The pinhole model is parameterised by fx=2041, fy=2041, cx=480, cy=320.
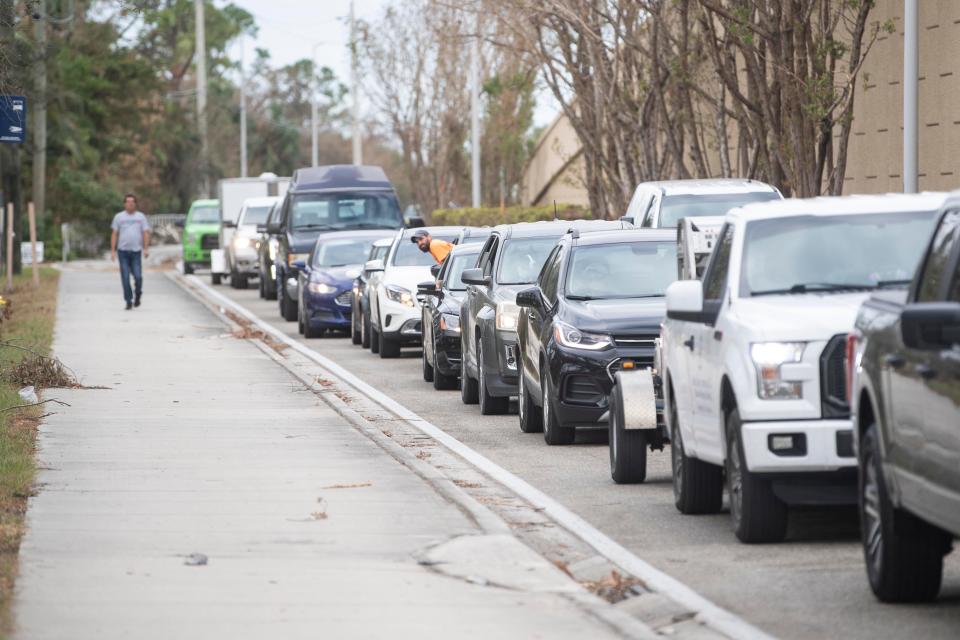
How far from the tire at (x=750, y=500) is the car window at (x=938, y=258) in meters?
1.89

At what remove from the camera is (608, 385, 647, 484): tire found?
12.9 metres

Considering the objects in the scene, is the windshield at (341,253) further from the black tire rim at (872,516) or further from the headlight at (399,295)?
the black tire rim at (872,516)

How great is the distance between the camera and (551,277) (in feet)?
53.0

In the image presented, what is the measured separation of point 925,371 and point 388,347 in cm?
1807

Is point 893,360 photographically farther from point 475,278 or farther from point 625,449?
point 475,278

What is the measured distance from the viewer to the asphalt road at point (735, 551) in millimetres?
8422

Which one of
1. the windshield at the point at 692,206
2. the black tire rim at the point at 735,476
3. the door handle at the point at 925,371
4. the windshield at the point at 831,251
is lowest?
the black tire rim at the point at 735,476

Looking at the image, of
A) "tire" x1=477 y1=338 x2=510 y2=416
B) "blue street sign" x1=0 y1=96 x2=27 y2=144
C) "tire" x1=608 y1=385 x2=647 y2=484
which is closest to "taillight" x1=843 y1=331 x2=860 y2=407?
"tire" x1=608 y1=385 x2=647 y2=484

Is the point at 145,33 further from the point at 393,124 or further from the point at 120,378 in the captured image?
the point at 120,378

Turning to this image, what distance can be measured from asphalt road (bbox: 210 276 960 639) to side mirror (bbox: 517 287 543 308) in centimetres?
107

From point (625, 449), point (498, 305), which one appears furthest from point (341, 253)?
point (625, 449)

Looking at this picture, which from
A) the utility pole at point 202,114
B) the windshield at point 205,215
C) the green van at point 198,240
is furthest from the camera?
the utility pole at point 202,114

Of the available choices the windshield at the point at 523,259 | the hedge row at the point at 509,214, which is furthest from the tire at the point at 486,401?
the hedge row at the point at 509,214

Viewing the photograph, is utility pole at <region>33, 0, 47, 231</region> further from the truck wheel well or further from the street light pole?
the truck wheel well
